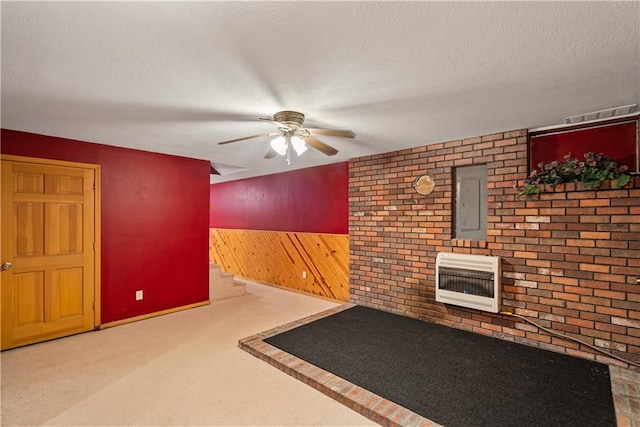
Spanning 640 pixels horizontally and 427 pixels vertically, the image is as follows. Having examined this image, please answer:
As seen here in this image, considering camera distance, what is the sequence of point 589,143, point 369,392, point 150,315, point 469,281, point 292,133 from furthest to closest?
point 150,315 < point 469,281 < point 589,143 < point 292,133 < point 369,392

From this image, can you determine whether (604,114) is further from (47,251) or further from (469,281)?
(47,251)

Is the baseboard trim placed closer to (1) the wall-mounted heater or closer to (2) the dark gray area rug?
(2) the dark gray area rug

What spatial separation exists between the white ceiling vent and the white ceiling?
9cm

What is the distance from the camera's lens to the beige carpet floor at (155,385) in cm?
210

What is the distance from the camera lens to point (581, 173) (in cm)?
281

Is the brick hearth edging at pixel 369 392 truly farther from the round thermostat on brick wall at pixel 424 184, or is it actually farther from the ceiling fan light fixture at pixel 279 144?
the round thermostat on brick wall at pixel 424 184

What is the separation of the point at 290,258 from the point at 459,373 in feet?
11.8

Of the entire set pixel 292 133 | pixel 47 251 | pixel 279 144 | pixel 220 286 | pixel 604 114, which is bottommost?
pixel 220 286

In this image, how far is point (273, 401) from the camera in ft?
7.50

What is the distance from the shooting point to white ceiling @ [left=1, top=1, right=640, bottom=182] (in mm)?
1392

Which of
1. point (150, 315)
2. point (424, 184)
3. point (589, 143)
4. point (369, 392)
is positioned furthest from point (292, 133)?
point (150, 315)

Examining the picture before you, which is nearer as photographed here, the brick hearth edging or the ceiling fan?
the brick hearth edging

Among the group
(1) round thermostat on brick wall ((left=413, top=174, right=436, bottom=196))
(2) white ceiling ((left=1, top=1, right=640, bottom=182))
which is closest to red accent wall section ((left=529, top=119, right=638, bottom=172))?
(2) white ceiling ((left=1, top=1, right=640, bottom=182))

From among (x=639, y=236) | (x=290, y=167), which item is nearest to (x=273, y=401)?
(x=639, y=236)
